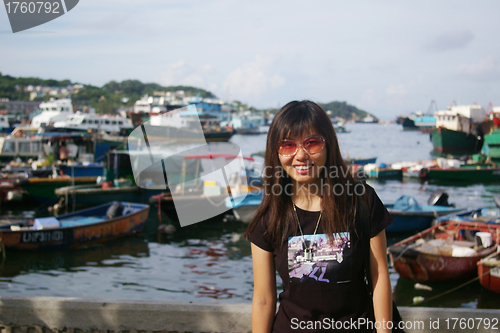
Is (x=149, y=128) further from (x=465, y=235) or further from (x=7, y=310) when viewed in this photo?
(x=465, y=235)

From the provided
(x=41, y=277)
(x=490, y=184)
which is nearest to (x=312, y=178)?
(x=41, y=277)

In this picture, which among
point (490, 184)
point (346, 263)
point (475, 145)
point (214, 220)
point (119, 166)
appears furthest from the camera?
point (475, 145)

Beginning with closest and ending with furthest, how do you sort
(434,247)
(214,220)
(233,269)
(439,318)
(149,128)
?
(439,318) → (149,128) → (434,247) → (233,269) → (214,220)

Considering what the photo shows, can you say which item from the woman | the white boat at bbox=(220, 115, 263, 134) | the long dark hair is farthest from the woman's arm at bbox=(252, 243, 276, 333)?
the white boat at bbox=(220, 115, 263, 134)

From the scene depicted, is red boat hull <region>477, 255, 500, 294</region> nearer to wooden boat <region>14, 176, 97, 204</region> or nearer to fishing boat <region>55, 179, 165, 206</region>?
fishing boat <region>55, 179, 165, 206</region>

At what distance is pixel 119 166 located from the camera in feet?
66.9

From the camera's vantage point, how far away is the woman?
1793mm

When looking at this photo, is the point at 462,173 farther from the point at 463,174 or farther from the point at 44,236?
the point at 44,236

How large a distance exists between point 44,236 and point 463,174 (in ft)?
82.6

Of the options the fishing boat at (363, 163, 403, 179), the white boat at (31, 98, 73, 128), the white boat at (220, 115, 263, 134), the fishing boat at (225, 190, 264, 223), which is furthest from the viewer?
the white boat at (220, 115, 263, 134)

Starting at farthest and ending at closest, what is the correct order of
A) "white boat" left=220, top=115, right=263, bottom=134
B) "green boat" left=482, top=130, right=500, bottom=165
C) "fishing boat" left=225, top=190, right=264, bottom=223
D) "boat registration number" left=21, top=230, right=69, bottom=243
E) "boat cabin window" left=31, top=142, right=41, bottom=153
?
1. "white boat" left=220, top=115, right=263, bottom=134
2. "green boat" left=482, top=130, right=500, bottom=165
3. "boat cabin window" left=31, top=142, right=41, bottom=153
4. "fishing boat" left=225, top=190, right=264, bottom=223
5. "boat registration number" left=21, top=230, right=69, bottom=243

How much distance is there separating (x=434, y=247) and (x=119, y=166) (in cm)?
1543

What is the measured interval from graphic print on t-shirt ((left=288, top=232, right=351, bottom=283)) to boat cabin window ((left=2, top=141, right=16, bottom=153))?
31.3 meters

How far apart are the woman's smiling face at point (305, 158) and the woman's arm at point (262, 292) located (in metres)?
0.38
